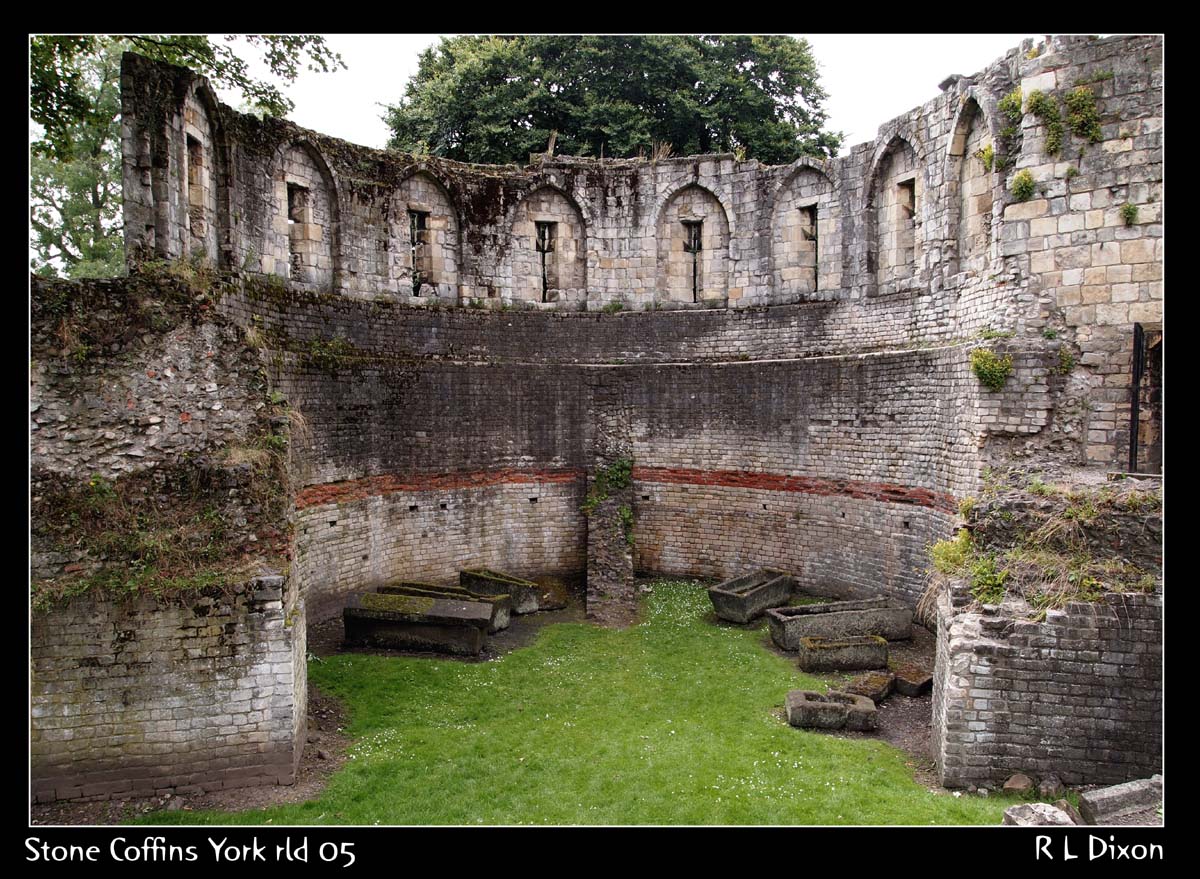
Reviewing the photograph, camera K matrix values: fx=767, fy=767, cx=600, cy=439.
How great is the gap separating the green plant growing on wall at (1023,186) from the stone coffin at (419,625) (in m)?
9.54

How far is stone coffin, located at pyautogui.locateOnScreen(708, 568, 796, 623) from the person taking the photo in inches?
508

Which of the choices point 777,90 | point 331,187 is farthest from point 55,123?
point 777,90

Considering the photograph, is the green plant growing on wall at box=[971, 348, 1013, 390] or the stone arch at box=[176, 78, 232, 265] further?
the stone arch at box=[176, 78, 232, 265]

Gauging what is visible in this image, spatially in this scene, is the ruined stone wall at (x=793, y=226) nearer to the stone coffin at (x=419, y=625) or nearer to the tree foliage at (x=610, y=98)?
the stone coffin at (x=419, y=625)

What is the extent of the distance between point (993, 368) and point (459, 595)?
8.84m

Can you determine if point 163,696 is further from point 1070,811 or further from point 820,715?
point 1070,811

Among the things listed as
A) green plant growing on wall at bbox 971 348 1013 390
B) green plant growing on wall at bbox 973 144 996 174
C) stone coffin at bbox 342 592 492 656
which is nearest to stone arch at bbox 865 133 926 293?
green plant growing on wall at bbox 973 144 996 174

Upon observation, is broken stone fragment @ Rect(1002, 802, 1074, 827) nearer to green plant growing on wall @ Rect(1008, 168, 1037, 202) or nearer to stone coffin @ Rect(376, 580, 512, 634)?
green plant growing on wall @ Rect(1008, 168, 1037, 202)

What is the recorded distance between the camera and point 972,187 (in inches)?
484

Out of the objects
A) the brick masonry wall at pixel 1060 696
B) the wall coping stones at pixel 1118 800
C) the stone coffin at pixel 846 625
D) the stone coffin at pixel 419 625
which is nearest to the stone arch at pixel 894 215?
the stone coffin at pixel 846 625

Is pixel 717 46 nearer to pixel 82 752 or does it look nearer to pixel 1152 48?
pixel 1152 48

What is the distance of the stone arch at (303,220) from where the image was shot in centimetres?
1344

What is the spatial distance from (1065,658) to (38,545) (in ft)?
32.8

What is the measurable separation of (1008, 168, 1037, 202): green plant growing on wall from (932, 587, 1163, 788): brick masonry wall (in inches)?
220
